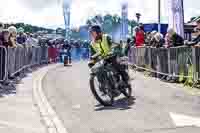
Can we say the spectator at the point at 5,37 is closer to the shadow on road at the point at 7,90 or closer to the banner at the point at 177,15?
the shadow on road at the point at 7,90

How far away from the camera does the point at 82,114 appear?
10.5m

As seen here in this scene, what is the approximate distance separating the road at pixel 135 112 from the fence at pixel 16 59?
5.99 ft

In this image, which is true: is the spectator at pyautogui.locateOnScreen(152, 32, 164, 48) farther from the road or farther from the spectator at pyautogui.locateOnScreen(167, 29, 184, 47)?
the road

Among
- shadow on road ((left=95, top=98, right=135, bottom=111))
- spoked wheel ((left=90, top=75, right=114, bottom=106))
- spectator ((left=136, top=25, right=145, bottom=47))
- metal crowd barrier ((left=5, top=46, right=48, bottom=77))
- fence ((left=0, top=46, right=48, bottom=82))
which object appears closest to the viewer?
shadow on road ((left=95, top=98, right=135, bottom=111))

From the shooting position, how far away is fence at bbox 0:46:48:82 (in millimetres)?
15531

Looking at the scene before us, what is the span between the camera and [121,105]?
1149 cm

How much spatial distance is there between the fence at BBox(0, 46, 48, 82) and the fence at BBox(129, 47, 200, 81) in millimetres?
5154

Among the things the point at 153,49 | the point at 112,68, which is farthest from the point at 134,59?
the point at 112,68

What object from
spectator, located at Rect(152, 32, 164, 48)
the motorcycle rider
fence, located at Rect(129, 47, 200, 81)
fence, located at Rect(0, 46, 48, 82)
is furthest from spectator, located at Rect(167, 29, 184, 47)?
fence, located at Rect(0, 46, 48, 82)

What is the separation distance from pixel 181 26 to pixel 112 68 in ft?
25.8

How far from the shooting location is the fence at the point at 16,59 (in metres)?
15.5

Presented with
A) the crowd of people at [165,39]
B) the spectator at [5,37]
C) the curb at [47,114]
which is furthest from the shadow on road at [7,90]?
the crowd of people at [165,39]

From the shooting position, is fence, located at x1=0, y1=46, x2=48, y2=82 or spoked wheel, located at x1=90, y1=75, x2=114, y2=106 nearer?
spoked wheel, located at x1=90, y1=75, x2=114, y2=106

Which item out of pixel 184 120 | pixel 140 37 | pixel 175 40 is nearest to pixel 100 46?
pixel 184 120
